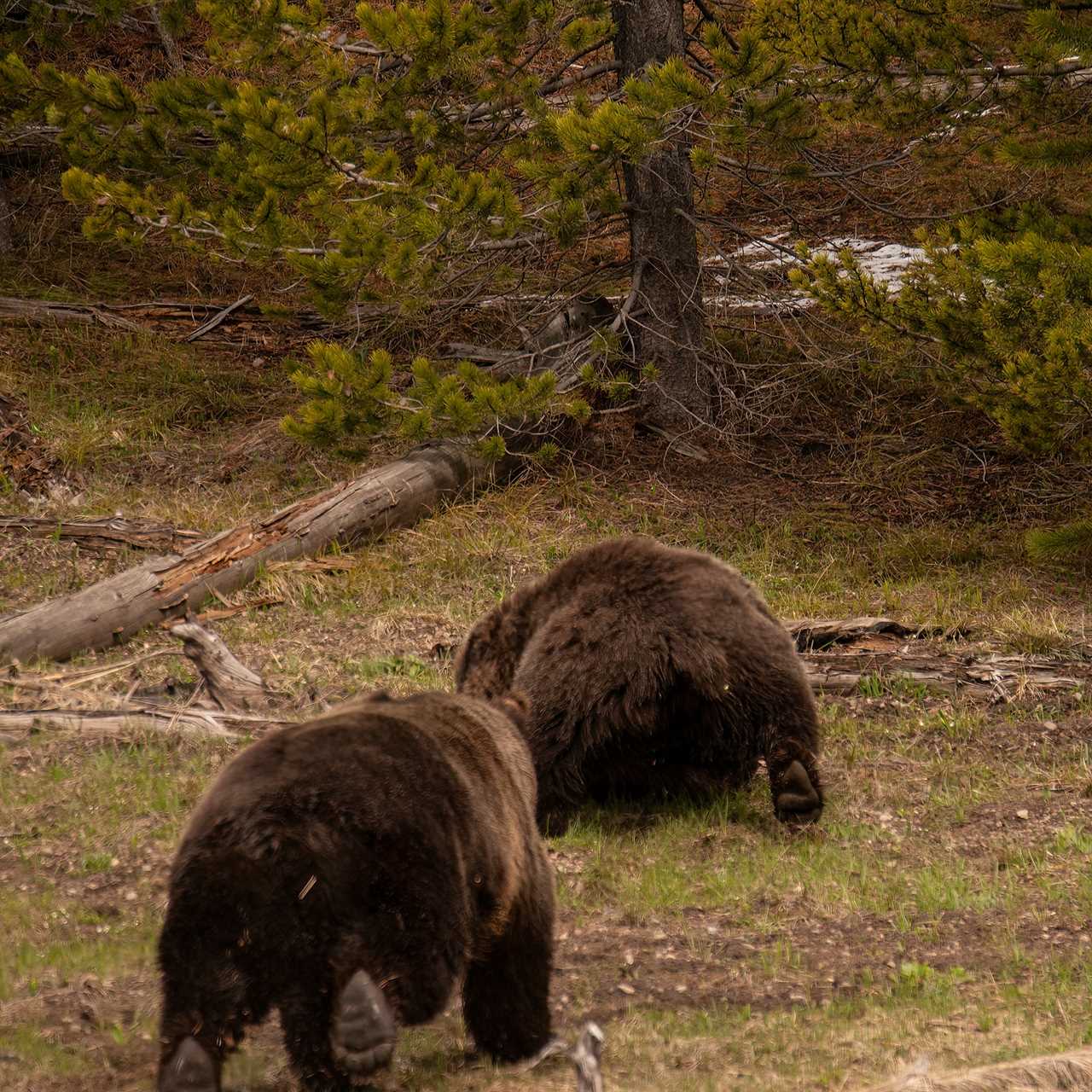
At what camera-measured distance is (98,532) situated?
10688 mm

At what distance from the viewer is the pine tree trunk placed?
12.4 meters

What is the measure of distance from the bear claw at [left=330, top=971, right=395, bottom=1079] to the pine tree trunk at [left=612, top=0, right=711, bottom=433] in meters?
9.65

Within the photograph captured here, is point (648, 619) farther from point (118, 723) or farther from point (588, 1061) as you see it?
point (588, 1061)

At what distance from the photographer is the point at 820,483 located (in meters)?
13.0

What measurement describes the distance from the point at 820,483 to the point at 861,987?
8310 mm

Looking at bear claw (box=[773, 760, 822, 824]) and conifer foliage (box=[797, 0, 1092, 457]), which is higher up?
conifer foliage (box=[797, 0, 1092, 457])

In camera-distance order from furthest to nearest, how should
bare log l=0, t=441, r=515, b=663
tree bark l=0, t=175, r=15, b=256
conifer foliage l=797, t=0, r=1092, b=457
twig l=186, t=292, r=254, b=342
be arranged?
tree bark l=0, t=175, r=15, b=256
twig l=186, t=292, r=254, b=342
conifer foliage l=797, t=0, r=1092, b=457
bare log l=0, t=441, r=515, b=663

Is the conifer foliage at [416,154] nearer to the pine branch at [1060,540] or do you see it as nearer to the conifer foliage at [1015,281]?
the conifer foliage at [1015,281]

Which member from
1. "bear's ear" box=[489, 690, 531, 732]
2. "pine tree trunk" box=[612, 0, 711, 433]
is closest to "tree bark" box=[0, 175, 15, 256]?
"pine tree trunk" box=[612, 0, 711, 433]

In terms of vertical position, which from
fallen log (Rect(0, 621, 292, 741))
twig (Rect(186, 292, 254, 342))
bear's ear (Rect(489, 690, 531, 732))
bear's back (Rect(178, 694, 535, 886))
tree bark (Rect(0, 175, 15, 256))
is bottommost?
twig (Rect(186, 292, 254, 342))

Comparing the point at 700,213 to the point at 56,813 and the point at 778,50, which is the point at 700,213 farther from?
the point at 56,813

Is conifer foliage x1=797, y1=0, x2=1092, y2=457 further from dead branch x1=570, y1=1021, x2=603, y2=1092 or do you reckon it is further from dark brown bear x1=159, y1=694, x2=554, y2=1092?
dead branch x1=570, y1=1021, x2=603, y2=1092

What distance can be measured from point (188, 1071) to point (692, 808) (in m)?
3.83

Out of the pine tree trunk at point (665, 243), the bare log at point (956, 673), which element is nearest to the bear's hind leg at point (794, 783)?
the bare log at point (956, 673)
